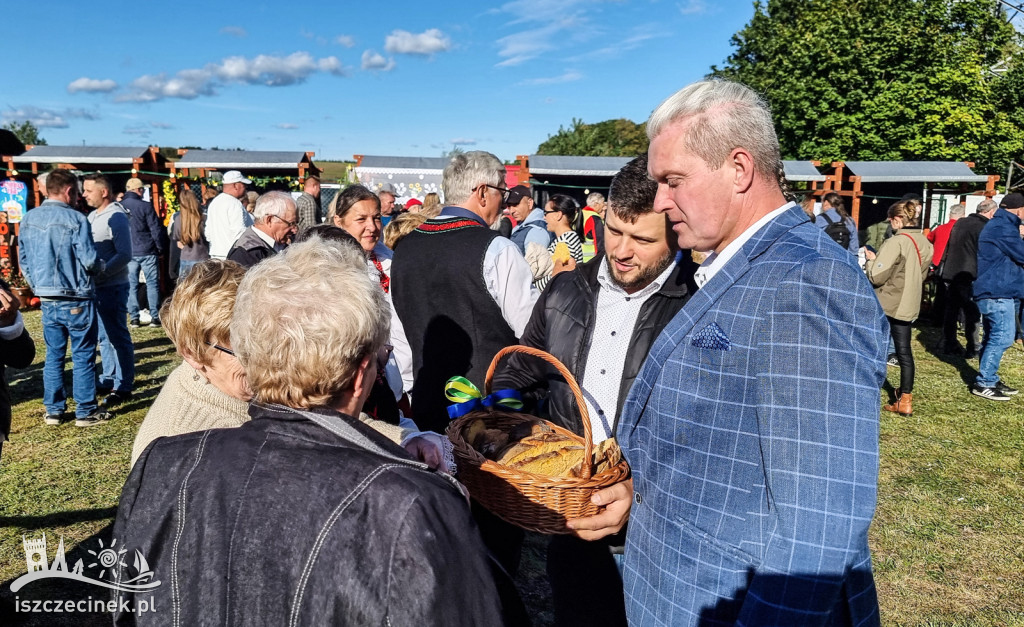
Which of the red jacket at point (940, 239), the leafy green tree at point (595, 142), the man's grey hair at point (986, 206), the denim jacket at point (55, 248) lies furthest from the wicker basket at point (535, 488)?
the leafy green tree at point (595, 142)

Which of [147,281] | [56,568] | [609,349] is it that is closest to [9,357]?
[56,568]

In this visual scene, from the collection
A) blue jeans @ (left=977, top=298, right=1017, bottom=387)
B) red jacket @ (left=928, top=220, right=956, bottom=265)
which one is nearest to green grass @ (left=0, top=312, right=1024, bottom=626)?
blue jeans @ (left=977, top=298, right=1017, bottom=387)

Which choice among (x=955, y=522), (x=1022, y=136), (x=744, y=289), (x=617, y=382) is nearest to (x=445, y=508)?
(x=744, y=289)

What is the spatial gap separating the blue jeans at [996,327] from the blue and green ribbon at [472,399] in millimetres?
6673

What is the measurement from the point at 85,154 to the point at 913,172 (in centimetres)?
2041

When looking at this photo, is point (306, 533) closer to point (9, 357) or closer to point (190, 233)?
point (9, 357)

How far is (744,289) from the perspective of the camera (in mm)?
1301

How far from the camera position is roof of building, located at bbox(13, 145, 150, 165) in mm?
14867

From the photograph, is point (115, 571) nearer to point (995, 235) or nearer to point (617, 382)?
point (617, 382)

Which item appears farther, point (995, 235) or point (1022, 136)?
point (1022, 136)

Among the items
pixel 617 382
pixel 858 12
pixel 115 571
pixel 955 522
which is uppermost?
pixel 858 12

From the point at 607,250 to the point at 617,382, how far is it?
0.45 meters

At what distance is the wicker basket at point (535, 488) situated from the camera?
1724 millimetres

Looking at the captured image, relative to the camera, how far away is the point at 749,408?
126cm
